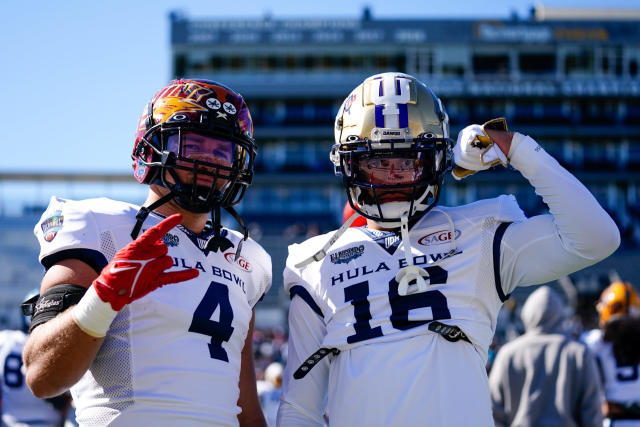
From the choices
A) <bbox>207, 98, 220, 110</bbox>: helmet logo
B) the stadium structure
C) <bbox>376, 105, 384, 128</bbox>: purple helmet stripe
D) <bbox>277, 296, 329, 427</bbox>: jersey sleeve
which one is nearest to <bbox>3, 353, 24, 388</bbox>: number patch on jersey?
<bbox>277, 296, 329, 427</bbox>: jersey sleeve

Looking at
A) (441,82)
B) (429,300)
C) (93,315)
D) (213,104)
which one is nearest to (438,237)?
(429,300)

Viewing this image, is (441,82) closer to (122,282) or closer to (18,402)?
(18,402)

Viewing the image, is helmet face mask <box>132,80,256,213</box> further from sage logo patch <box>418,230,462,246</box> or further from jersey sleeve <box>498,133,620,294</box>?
jersey sleeve <box>498,133,620,294</box>

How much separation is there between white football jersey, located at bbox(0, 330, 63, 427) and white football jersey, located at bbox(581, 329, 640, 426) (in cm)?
401

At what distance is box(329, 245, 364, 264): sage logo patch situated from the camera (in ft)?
→ 9.17

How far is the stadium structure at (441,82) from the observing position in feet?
115

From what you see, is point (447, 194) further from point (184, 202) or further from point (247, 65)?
point (184, 202)

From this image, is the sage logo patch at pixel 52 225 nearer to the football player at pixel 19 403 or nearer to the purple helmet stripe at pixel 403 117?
the purple helmet stripe at pixel 403 117

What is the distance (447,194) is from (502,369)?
3023 centimetres

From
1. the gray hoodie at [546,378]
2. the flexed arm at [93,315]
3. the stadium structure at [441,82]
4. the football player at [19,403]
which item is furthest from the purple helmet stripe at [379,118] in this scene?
the stadium structure at [441,82]

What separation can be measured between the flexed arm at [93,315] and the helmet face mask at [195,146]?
494mm

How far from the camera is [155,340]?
2.44 meters

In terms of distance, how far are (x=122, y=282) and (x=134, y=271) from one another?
46 millimetres

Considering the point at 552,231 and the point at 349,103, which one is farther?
the point at 349,103
